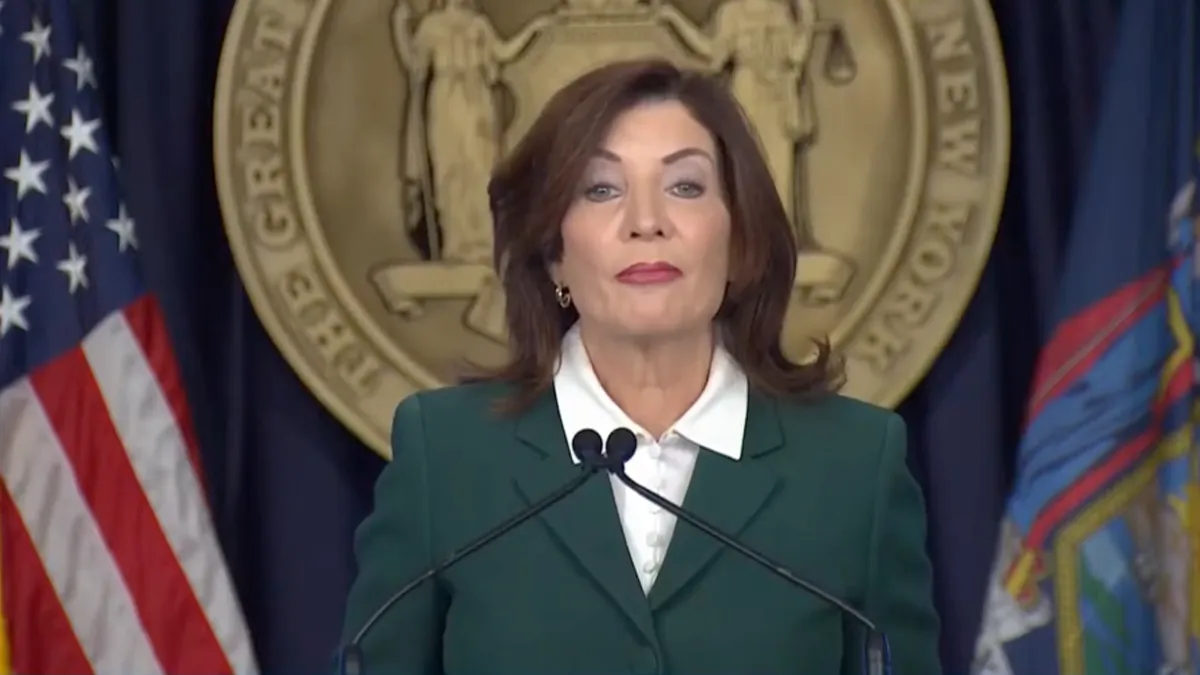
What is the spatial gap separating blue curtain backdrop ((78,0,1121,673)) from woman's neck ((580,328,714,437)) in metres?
1.08

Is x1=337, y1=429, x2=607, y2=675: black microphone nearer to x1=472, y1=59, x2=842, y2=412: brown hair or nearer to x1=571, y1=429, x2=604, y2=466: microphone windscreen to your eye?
x1=571, y1=429, x2=604, y2=466: microphone windscreen

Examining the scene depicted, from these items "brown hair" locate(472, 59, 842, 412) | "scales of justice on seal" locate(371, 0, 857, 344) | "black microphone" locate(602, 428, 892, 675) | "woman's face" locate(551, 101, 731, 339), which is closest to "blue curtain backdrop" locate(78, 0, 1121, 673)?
"scales of justice on seal" locate(371, 0, 857, 344)

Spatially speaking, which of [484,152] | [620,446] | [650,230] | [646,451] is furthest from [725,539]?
[484,152]

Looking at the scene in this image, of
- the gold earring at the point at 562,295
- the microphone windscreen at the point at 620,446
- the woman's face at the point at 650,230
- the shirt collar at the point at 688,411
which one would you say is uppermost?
the woman's face at the point at 650,230

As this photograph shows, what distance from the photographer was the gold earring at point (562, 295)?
4.48ft

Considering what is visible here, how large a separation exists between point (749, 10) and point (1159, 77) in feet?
1.96

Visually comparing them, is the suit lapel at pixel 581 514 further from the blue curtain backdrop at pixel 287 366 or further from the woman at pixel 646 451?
the blue curtain backdrop at pixel 287 366

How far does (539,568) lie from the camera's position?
1.21 meters

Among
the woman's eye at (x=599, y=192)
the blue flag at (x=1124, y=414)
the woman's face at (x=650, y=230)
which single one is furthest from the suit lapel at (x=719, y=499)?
the blue flag at (x=1124, y=414)

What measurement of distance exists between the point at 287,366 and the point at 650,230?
1.23m

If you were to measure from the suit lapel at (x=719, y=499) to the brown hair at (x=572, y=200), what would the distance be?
68mm

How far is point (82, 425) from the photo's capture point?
217 cm

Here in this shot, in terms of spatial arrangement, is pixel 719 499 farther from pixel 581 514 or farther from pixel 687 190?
pixel 687 190

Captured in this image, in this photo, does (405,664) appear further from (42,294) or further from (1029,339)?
(1029,339)
